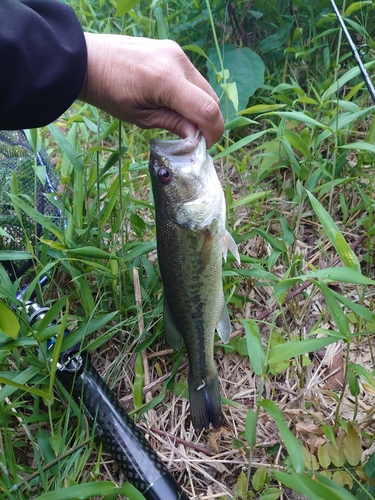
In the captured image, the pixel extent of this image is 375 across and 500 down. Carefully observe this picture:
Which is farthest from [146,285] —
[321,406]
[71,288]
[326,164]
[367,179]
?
[367,179]

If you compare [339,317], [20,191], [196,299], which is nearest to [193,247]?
[196,299]

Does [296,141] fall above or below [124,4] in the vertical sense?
below

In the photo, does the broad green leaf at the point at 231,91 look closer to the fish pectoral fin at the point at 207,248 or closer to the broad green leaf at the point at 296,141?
the broad green leaf at the point at 296,141

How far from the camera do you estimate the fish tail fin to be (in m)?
2.02

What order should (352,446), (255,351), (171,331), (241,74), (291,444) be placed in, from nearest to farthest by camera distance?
(291,444)
(255,351)
(352,446)
(171,331)
(241,74)

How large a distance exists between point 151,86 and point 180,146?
0.95 ft

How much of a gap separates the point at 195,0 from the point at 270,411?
328 cm

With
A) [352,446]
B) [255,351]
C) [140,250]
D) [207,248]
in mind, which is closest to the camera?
[255,351]

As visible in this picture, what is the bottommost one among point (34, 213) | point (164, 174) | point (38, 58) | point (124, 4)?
point (34, 213)

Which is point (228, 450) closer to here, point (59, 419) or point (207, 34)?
point (59, 419)

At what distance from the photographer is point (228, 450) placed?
2.05 m

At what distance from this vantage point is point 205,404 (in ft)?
6.61

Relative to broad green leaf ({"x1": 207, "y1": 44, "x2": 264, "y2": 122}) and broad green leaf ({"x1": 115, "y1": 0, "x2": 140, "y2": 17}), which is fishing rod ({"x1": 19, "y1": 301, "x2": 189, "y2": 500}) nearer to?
broad green leaf ({"x1": 115, "y1": 0, "x2": 140, "y2": 17})

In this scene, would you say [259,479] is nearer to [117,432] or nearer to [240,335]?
[117,432]
